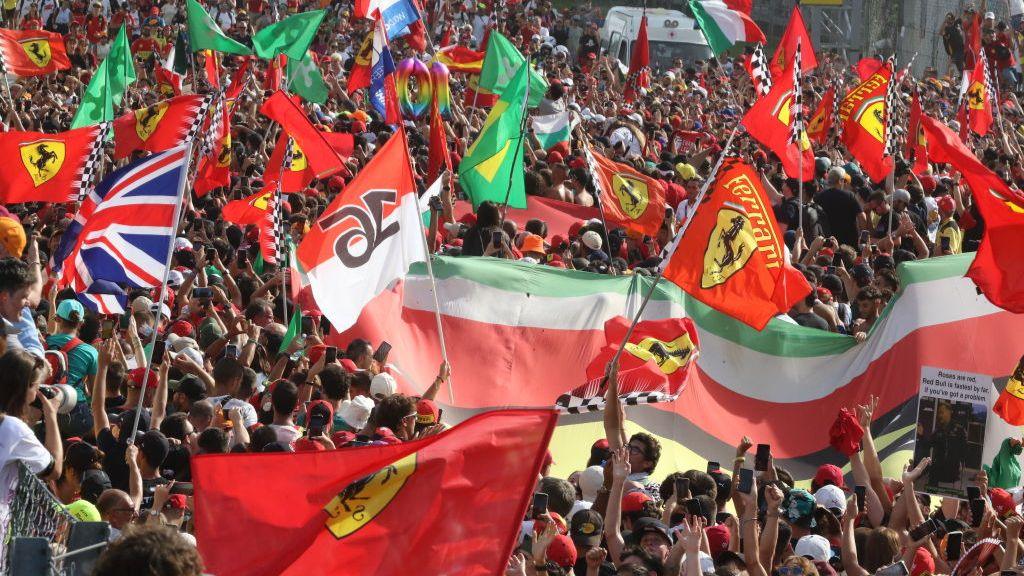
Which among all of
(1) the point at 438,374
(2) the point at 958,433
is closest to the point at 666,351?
(1) the point at 438,374

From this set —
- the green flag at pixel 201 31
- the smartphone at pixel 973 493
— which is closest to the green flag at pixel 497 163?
the smartphone at pixel 973 493

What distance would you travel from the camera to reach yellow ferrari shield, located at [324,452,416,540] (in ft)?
16.0

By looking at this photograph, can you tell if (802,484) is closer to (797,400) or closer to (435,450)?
(797,400)

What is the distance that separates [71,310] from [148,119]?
3.57m

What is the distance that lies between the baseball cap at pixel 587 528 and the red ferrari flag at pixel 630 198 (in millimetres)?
6194

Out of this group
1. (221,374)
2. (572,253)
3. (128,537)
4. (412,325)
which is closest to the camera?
(128,537)

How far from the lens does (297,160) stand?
12109mm

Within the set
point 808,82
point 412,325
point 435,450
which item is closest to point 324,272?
point 412,325

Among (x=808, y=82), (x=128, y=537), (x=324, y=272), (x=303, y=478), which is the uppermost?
(x=128, y=537)

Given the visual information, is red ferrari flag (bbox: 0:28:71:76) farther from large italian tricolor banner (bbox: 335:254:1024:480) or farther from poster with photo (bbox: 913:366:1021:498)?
poster with photo (bbox: 913:366:1021:498)

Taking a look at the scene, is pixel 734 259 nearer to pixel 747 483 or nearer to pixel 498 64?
pixel 747 483

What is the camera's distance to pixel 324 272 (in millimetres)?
8656

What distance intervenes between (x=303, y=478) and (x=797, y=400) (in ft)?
17.8

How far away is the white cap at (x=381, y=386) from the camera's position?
8.48 m
